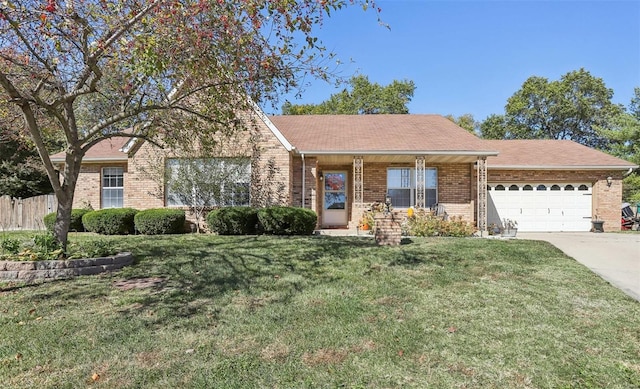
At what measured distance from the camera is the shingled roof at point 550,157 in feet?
49.0

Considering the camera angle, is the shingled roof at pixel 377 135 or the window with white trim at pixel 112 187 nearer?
the shingled roof at pixel 377 135

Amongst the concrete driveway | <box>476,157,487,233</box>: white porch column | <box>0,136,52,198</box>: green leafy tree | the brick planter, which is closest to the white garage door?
<box>476,157,487,233</box>: white porch column

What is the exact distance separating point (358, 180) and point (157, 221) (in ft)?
23.5

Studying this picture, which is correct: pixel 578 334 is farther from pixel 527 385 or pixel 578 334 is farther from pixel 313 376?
pixel 313 376

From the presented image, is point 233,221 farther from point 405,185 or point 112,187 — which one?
point 405,185

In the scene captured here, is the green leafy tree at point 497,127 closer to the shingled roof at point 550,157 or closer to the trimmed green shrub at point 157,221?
the shingled roof at point 550,157

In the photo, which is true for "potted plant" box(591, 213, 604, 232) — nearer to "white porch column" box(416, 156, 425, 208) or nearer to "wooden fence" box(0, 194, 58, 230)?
"white porch column" box(416, 156, 425, 208)

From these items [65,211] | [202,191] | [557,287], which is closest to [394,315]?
[557,287]

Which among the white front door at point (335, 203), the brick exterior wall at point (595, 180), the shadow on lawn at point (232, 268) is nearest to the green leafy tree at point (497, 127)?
the brick exterior wall at point (595, 180)

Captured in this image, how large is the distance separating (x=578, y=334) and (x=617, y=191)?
562 inches

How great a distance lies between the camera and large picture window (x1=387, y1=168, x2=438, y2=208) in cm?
1482

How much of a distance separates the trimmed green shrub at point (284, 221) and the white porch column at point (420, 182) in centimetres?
460

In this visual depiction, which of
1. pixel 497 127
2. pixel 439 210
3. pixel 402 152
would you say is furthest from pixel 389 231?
pixel 497 127

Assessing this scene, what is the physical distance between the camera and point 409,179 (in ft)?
48.8
